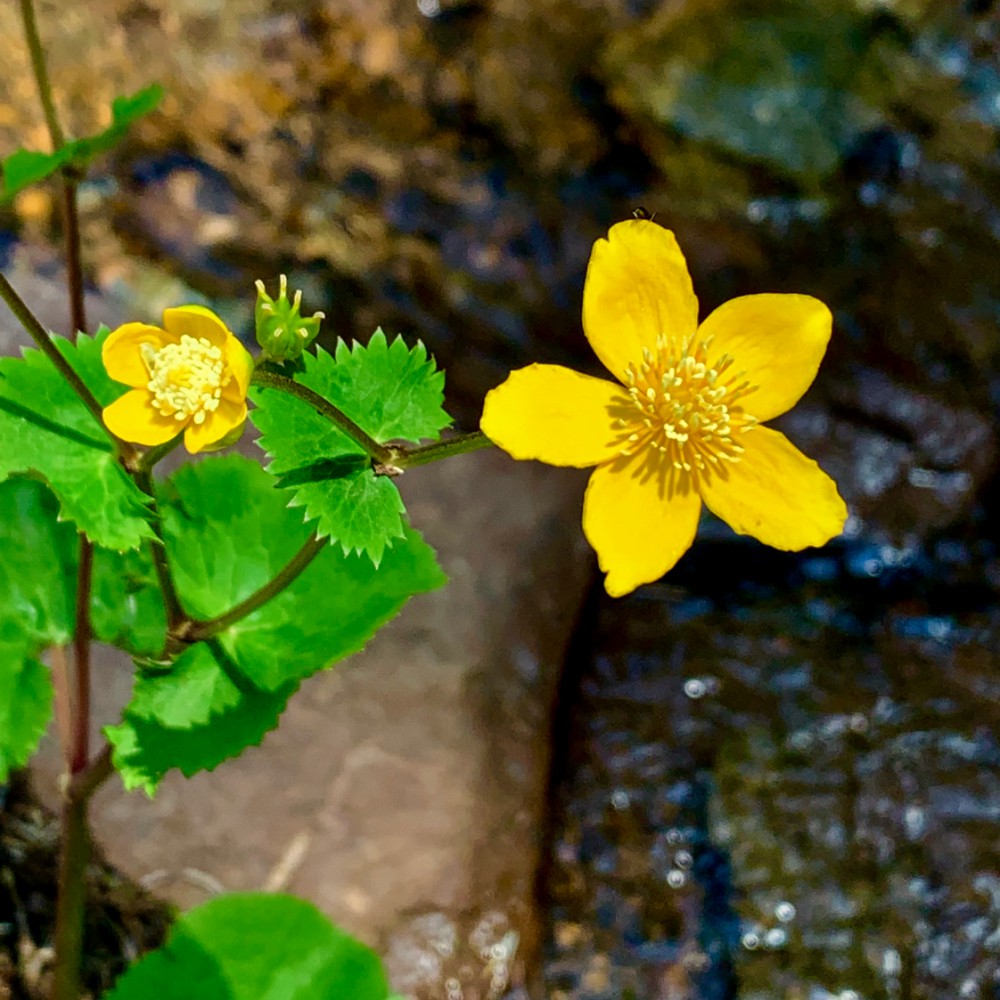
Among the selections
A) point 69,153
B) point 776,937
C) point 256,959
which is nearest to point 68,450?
point 69,153

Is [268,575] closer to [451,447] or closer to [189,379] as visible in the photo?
[189,379]

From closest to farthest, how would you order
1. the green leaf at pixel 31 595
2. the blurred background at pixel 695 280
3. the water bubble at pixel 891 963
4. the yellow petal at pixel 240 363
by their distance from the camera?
the yellow petal at pixel 240 363
the green leaf at pixel 31 595
the water bubble at pixel 891 963
the blurred background at pixel 695 280

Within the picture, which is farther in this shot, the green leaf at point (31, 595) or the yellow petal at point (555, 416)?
the green leaf at point (31, 595)

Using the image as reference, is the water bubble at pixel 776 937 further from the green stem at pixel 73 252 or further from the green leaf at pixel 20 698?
the green stem at pixel 73 252

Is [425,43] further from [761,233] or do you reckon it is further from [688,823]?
[688,823]

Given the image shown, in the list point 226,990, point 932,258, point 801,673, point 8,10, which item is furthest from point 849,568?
point 8,10

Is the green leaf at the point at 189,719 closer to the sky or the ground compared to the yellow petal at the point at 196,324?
closer to the ground

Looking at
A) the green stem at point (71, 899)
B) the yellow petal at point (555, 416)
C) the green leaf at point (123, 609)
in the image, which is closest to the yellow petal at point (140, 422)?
the yellow petal at point (555, 416)

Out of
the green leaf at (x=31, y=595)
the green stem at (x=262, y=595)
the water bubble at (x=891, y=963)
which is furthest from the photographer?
the water bubble at (x=891, y=963)

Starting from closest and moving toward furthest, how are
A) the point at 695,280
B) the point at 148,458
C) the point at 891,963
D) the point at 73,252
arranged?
the point at 148,458, the point at 73,252, the point at 891,963, the point at 695,280
